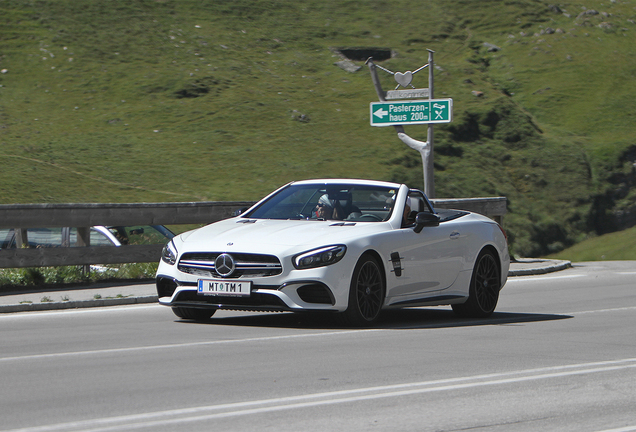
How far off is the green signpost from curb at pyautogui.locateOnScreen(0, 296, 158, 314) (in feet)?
32.9

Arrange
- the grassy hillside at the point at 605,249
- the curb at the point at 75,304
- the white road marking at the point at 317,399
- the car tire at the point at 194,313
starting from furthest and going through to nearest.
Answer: the grassy hillside at the point at 605,249 < the curb at the point at 75,304 < the car tire at the point at 194,313 < the white road marking at the point at 317,399

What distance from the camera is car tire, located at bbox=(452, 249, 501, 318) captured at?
38.1 feet

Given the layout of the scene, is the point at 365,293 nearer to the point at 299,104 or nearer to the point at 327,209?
the point at 327,209

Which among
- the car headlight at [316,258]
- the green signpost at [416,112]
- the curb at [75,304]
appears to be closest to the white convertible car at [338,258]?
the car headlight at [316,258]

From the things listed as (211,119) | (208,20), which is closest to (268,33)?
(208,20)

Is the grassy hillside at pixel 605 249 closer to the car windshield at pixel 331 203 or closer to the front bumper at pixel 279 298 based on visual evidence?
the car windshield at pixel 331 203

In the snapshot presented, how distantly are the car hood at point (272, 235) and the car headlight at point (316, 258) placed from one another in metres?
0.09

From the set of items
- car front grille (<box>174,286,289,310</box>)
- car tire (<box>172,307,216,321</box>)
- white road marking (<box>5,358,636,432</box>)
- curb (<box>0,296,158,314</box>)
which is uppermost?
car front grille (<box>174,286,289,310</box>)

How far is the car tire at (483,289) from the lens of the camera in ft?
38.1

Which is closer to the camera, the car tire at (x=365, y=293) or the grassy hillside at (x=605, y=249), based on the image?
the car tire at (x=365, y=293)

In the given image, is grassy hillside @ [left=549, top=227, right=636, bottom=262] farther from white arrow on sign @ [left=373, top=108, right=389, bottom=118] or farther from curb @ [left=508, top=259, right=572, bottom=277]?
white arrow on sign @ [left=373, top=108, right=389, bottom=118]

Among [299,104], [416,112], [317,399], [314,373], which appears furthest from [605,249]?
[317,399]

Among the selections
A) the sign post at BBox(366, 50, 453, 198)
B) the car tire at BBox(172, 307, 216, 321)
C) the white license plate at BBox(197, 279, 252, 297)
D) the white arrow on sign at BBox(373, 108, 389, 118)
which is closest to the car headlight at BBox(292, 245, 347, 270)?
the white license plate at BBox(197, 279, 252, 297)

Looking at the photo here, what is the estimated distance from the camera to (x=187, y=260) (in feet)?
32.8
